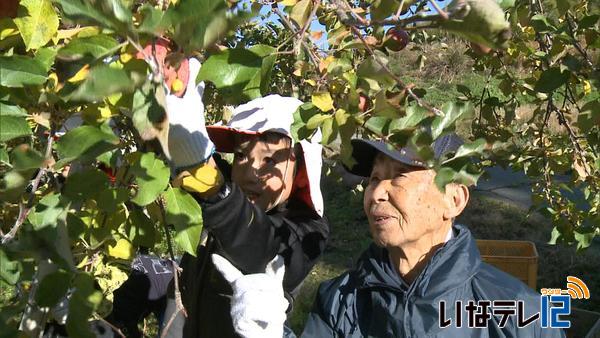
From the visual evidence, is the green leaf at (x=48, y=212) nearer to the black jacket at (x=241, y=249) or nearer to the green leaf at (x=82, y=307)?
the green leaf at (x=82, y=307)

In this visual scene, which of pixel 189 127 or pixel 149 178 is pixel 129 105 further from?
pixel 189 127

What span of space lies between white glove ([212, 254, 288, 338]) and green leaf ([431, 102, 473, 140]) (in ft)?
2.78

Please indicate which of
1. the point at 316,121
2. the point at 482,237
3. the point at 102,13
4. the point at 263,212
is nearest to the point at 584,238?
the point at 263,212

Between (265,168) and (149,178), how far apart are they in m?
1.00

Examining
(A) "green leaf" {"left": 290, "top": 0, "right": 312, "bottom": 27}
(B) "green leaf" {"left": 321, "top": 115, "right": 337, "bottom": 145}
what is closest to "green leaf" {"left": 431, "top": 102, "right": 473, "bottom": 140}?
(B) "green leaf" {"left": 321, "top": 115, "right": 337, "bottom": 145}

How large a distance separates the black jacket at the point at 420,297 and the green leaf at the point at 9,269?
95cm

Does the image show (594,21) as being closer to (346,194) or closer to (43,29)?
(43,29)

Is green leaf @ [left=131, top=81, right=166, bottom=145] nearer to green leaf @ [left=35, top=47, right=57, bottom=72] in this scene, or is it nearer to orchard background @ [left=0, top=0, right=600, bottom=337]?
orchard background @ [left=0, top=0, right=600, bottom=337]

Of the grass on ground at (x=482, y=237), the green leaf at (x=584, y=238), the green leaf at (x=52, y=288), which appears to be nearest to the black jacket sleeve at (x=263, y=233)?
the green leaf at (x=52, y=288)

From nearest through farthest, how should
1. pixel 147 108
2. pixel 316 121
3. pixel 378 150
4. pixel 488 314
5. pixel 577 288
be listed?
pixel 147 108, pixel 316 121, pixel 488 314, pixel 378 150, pixel 577 288

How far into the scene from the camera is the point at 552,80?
4.31 feet

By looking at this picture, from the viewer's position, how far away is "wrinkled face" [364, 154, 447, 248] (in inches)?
65.2

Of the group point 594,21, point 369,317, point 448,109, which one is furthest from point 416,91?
point 369,317

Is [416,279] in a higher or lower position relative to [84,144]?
lower
